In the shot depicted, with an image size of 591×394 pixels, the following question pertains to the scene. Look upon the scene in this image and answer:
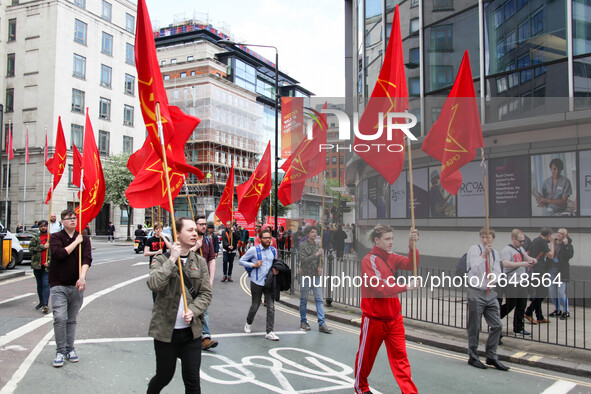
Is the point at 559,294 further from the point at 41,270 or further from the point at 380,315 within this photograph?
the point at 41,270

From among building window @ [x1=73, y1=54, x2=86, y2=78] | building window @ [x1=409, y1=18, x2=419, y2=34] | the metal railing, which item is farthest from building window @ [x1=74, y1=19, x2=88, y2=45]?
the metal railing

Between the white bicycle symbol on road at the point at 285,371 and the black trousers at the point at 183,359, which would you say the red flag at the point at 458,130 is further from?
the black trousers at the point at 183,359

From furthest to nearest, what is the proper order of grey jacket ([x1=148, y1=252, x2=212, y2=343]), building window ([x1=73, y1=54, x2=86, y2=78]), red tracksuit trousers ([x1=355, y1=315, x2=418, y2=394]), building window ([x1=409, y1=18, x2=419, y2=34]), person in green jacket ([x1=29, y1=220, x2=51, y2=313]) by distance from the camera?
building window ([x1=73, y1=54, x2=86, y2=78]), building window ([x1=409, y1=18, x2=419, y2=34]), person in green jacket ([x1=29, y1=220, x2=51, y2=313]), red tracksuit trousers ([x1=355, y1=315, x2=418, y2=394]), grey jacket ([x1=148, y1=252, x2=212, y2=343])

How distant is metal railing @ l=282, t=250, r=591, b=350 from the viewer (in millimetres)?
7902

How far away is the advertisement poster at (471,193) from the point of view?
36.1ft

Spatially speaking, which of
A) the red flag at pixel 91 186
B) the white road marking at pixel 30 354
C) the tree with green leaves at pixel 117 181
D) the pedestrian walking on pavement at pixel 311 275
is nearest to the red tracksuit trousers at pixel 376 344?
the pedestrian walking on pavement at pixel 311 275

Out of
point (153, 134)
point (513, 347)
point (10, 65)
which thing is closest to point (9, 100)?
point (10, 65)

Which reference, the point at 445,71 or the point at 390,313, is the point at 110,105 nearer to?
the point at 445,71

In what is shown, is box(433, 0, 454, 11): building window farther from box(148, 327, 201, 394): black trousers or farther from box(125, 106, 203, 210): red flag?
box(148, 327, 201, 394): black trousers

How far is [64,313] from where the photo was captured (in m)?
6.06

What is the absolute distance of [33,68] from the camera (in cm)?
4462

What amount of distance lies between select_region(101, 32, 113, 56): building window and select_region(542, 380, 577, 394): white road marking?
5144 centimetres

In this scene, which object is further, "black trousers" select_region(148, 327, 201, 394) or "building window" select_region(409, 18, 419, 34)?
"building window" select_region(409, 18, 419, 34)

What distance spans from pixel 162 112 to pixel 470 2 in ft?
38.1
